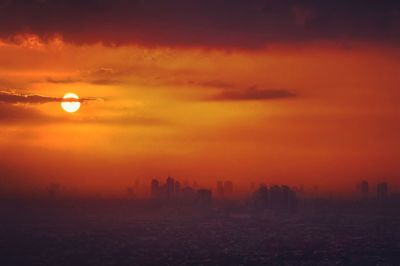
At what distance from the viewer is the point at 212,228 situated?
198375 mm

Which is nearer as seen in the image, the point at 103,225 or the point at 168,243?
the point at 168,243

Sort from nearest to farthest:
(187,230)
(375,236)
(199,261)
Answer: (199,261), (375,236), (187,230)

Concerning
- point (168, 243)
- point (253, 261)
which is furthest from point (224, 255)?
point (168, 243)

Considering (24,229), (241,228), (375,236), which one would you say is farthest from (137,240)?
(375,236)

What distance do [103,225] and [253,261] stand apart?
81.5m

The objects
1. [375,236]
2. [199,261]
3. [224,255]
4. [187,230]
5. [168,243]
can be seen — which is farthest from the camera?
[187,230]

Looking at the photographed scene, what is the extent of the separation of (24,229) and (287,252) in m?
75.8

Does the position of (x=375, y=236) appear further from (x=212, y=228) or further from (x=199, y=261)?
(x=199, y=261)

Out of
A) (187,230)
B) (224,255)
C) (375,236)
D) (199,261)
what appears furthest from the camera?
(187,230)

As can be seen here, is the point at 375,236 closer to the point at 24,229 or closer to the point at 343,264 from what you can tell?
the point at 343,264

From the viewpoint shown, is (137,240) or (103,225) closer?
(137,240)

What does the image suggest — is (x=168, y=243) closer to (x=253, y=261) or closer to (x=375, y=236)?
(x=253, y=261)

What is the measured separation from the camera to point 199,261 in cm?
12619

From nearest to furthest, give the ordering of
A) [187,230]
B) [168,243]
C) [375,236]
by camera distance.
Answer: [168,243] → [375,236] → [187,230]
